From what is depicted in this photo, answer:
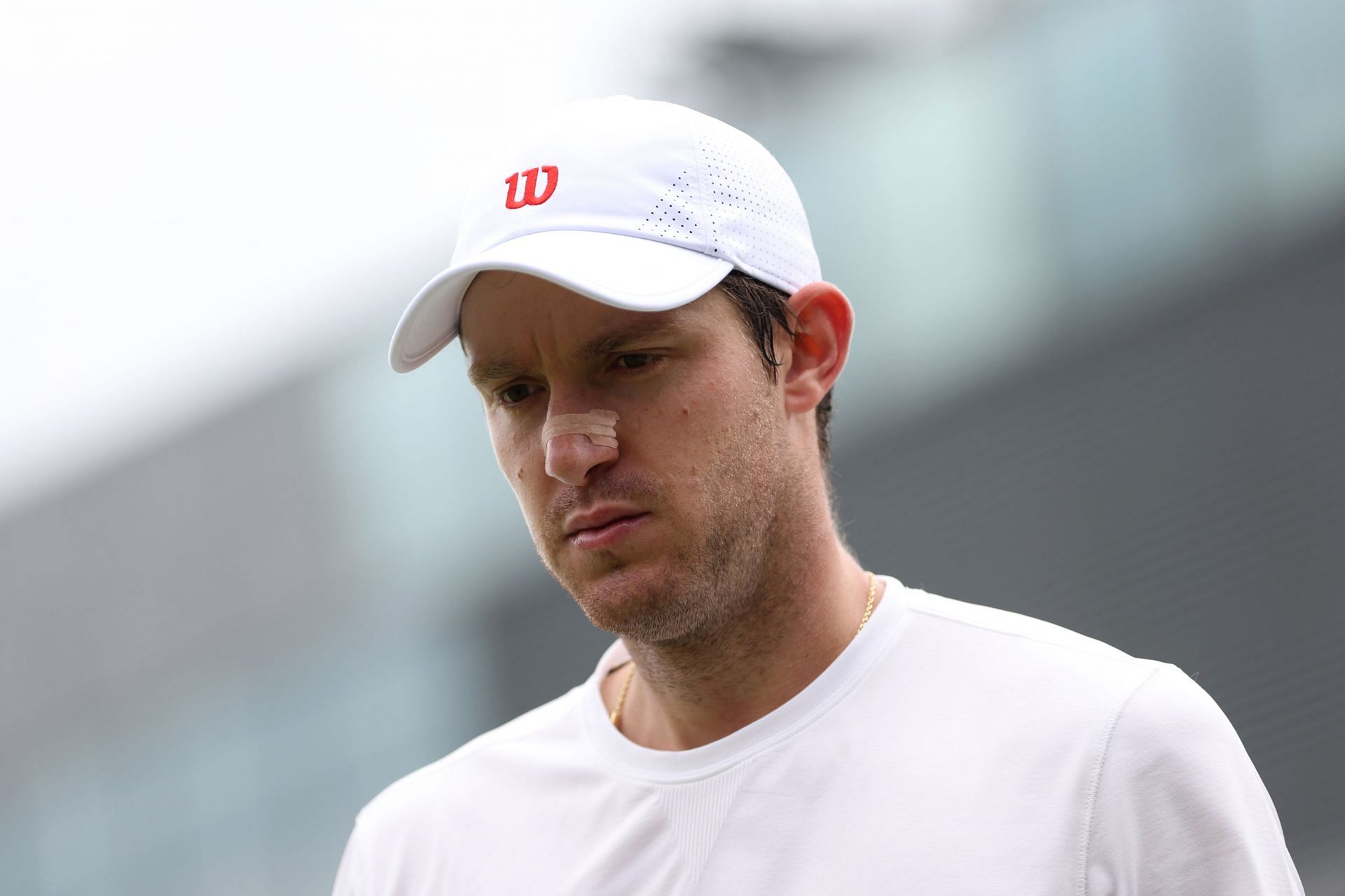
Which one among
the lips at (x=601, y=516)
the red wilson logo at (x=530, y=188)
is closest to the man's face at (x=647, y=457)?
the lips at (x=601, y=516)

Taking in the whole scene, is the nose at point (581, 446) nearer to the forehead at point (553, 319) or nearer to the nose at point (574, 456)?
the nose at point (574, 456)

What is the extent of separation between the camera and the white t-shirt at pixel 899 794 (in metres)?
2.03

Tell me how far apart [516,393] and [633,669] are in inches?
23.7

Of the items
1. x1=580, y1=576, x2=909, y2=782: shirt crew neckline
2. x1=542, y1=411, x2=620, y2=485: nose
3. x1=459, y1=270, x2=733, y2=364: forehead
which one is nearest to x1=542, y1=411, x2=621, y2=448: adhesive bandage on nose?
x1=542, y1=411, x2=620, y2=485: nose

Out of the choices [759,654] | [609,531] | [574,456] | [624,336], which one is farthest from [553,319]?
[759,654]

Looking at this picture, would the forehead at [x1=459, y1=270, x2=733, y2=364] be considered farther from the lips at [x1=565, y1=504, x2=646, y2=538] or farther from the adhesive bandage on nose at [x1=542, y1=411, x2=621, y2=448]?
the lips at [x1=565, y1=504, x2=646, y2=538]

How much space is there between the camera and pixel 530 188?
241cm

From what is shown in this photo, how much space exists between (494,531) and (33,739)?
6826 mm

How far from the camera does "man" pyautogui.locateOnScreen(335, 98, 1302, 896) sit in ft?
6.81

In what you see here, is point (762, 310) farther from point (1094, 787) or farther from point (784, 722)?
point (1094, 787)

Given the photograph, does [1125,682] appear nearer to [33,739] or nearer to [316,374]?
[316,374]

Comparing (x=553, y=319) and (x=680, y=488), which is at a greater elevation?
(x=553, y=319)

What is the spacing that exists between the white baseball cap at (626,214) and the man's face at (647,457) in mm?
69

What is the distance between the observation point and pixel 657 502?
2.26 m
